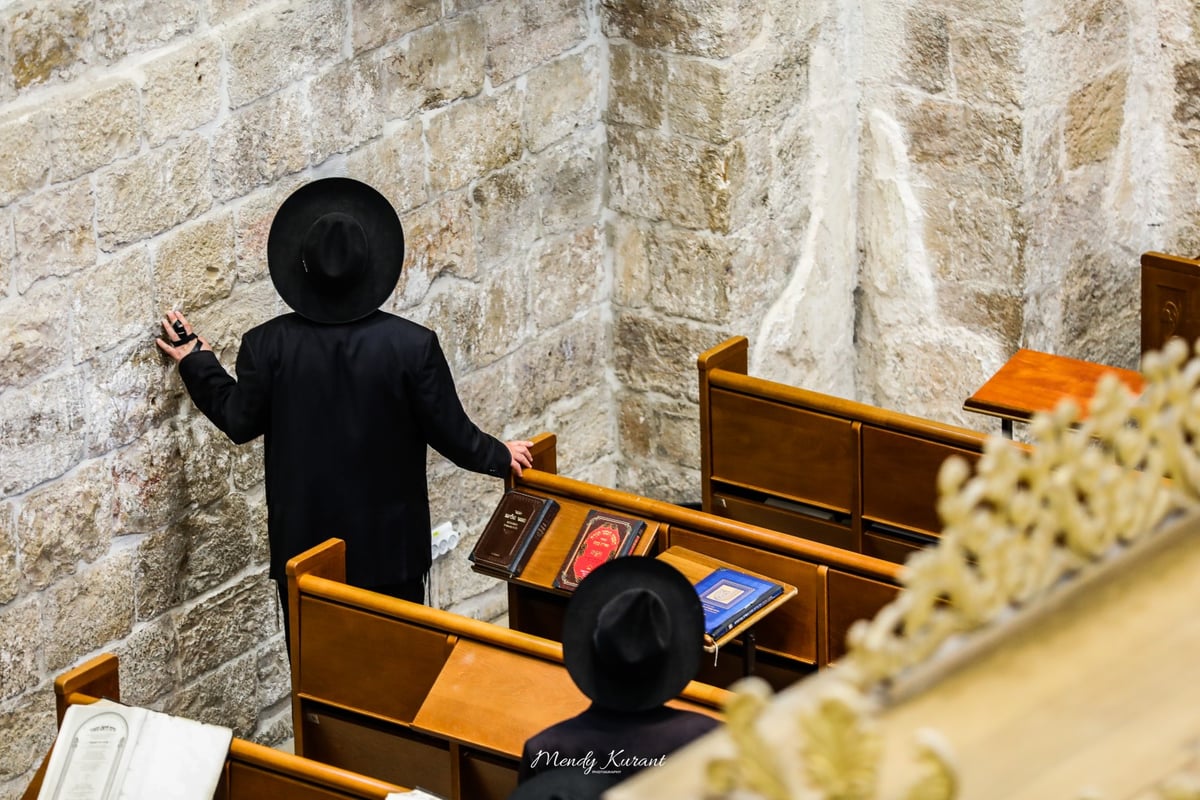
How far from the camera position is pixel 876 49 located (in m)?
6.18

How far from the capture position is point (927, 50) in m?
6.05

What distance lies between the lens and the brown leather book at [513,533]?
15.6 ft

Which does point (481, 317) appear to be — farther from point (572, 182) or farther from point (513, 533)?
point (513, 533)

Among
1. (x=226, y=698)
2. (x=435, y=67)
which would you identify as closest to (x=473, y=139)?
(x=435, y=67)

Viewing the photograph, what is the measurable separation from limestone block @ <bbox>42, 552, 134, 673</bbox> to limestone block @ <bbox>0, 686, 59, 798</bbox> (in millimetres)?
85

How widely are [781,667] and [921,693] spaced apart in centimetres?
290

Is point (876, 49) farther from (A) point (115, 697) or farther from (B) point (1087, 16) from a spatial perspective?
(A) point (115, 697)

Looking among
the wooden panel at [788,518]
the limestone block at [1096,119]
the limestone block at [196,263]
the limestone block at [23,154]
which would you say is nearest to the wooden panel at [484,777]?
the wooden panel at [788,518]

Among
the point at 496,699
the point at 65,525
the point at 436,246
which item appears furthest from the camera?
the point at 436,246

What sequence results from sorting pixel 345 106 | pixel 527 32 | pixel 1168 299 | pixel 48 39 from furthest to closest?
pixel 1168 299 < pixel 527 32 < pixel 345 106 < pixel 48 39

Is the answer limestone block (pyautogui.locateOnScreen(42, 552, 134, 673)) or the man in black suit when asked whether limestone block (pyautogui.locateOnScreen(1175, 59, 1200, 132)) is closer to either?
the man in black suit

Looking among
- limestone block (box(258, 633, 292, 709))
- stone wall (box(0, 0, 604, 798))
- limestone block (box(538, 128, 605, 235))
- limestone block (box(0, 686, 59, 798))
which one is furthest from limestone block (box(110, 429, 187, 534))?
limestone block (box(538, 128, 605, 235))

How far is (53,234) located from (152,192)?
320 mm

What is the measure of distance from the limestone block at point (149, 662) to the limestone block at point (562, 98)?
189 cm
